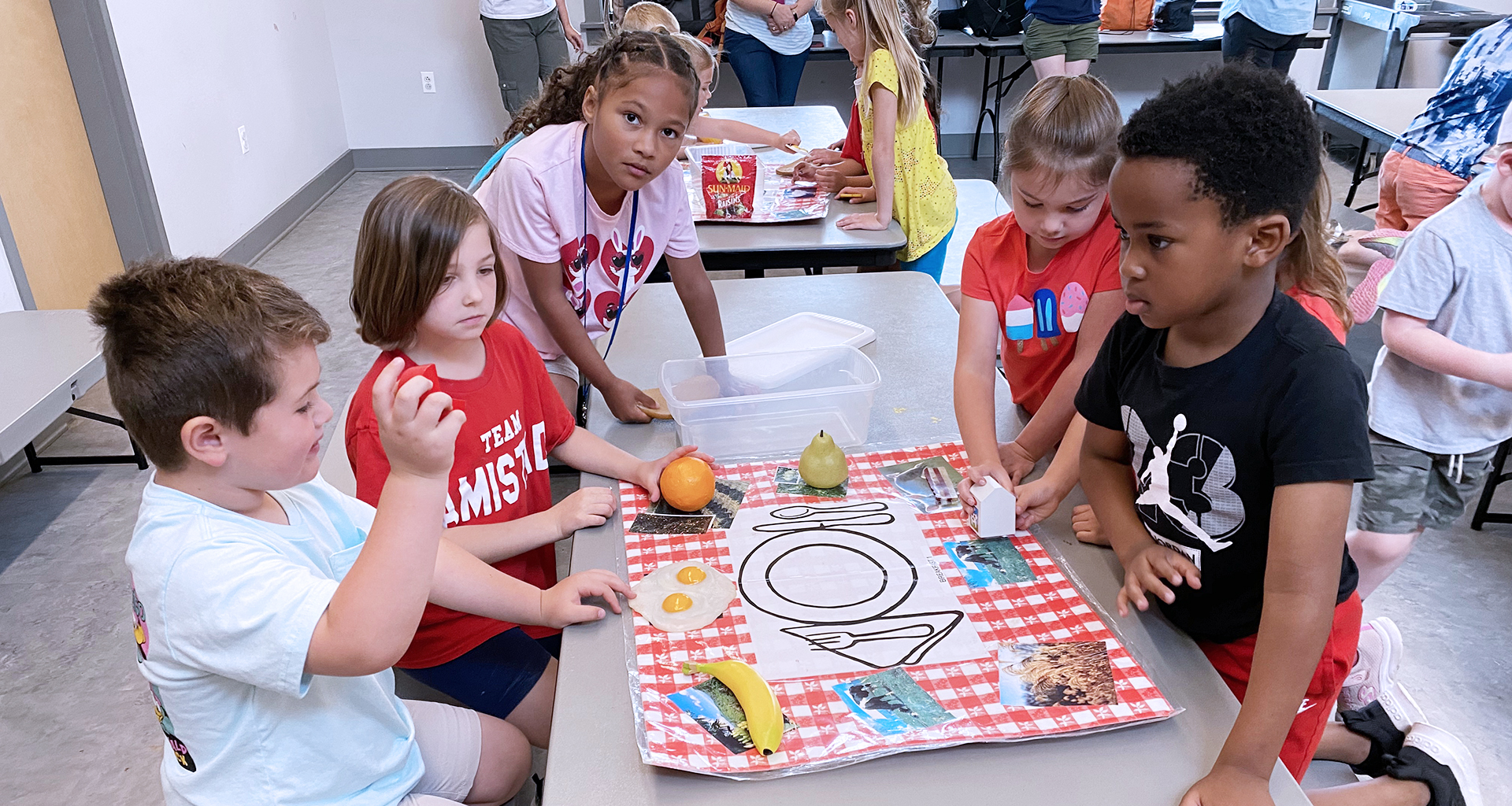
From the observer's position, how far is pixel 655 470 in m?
1.32

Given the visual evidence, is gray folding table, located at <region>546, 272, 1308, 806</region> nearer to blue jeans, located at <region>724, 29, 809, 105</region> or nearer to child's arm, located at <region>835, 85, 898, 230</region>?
child's arm, located at <region>835, 85, 898, 230</region>

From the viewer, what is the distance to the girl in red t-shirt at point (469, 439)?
125 cm

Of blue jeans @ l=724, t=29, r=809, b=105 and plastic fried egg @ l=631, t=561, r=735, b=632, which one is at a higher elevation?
plastic fried egg @ l=631, t=561, r=735, b=632

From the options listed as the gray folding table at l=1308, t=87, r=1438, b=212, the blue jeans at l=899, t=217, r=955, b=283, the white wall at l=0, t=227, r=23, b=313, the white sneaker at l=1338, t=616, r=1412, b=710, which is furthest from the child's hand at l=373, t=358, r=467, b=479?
the gray folding table at l=1308, t=87, r=1438, b=212

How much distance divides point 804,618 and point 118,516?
242 cm

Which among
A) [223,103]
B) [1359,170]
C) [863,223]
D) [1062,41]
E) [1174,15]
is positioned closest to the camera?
[863,223]

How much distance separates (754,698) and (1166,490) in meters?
0.52

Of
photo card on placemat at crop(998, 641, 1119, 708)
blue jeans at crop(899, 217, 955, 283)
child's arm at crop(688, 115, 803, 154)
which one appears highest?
photo card on placemat at crop(998, 641, 1119, 708)

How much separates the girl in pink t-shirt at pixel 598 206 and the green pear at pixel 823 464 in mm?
338

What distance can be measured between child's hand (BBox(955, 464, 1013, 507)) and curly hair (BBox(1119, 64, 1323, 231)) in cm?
45

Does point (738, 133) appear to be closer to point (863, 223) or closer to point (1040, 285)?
point (863, 223)

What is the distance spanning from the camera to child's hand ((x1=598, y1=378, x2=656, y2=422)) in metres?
1.54

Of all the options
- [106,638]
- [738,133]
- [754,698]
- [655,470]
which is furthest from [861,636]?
[738,133]

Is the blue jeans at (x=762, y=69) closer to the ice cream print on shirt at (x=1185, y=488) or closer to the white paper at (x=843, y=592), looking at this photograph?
the white paper at (x=843, y=592)
